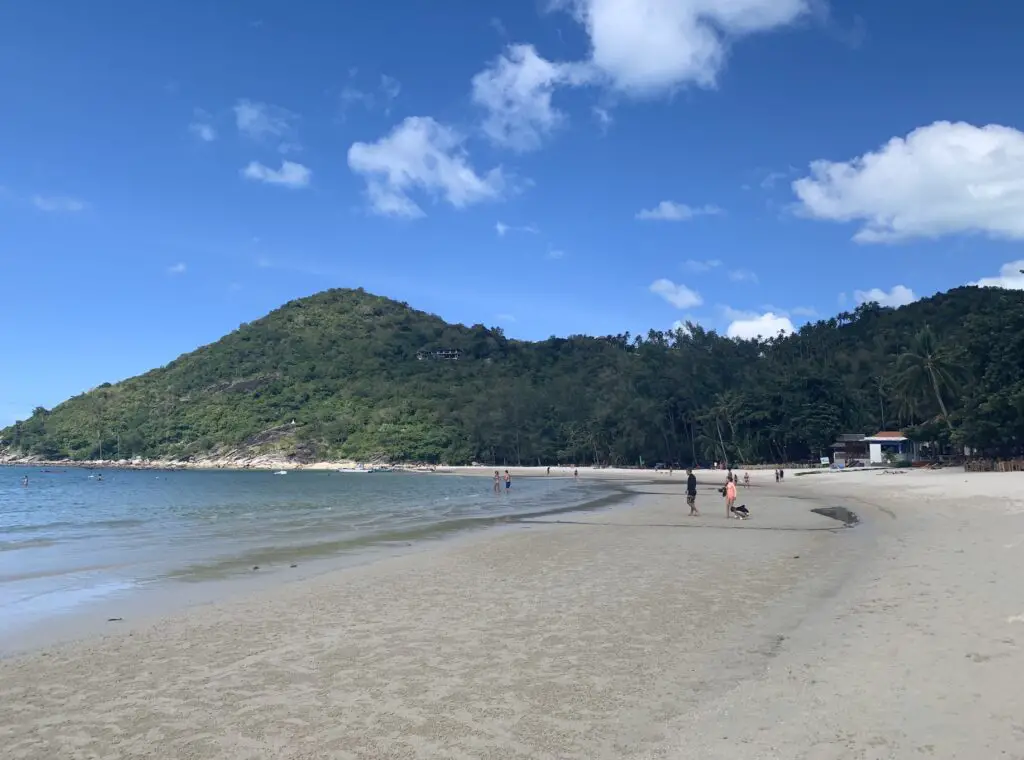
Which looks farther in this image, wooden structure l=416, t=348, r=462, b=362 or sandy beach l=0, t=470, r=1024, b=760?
wooden structure l=416, t=348, r=462, b=362

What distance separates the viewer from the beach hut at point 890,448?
67812 mm

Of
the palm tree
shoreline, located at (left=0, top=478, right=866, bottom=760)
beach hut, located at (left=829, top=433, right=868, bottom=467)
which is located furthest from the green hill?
shoreline, located at (left=0, top=478, right=866, bottom=760)

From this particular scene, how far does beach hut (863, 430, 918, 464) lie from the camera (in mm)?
67812

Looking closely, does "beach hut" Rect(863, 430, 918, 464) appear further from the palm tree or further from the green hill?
the palm tree

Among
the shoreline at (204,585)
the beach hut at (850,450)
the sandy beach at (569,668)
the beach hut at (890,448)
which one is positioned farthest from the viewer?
the beach hut at (850,450)

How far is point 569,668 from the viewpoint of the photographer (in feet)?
26.1

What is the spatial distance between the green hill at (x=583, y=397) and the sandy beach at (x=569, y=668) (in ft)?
133

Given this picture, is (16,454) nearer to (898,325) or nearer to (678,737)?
(898,325)

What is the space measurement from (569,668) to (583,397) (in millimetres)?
133501

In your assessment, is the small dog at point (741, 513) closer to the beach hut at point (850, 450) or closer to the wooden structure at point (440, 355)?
the beach hut at point (850, 450)

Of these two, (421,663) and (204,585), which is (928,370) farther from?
(421,663)

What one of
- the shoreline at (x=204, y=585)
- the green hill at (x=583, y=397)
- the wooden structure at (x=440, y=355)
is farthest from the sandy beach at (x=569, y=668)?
the wooden structure at (x=440, y=355)

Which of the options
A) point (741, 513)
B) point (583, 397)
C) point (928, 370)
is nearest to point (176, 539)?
point (741, 513)

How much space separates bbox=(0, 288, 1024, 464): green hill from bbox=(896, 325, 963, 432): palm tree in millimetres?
190
